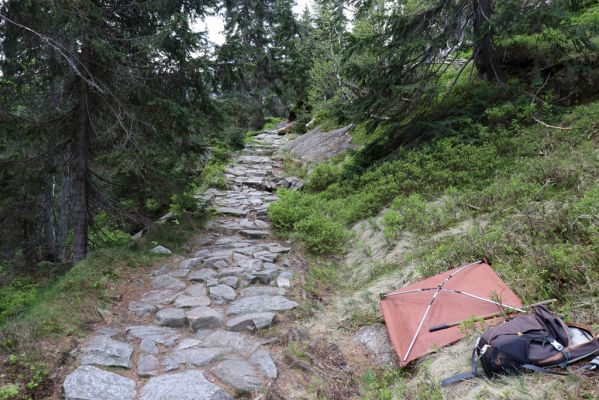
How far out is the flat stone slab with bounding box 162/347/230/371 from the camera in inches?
146

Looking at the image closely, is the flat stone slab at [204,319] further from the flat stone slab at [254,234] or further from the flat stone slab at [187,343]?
the flat stone slab at [254,234]

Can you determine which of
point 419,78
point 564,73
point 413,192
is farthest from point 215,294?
point 564,73

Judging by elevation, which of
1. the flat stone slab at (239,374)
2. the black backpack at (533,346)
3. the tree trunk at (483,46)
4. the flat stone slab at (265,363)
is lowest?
the flat stone slab at (265,363)

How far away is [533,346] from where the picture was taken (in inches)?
101

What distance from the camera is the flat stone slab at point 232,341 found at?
4.09m

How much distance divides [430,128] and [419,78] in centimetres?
130

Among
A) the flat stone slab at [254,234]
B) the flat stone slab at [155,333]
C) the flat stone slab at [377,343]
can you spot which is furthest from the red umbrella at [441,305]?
the flat stone slab at [254,234]

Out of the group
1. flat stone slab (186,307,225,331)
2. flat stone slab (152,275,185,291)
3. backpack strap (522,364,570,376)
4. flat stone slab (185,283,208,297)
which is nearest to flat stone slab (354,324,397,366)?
backpack strap (522,364,570,376)

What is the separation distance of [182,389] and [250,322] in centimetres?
138

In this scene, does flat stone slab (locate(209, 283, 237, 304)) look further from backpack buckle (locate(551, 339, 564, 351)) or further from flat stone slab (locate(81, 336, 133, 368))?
backpack buckle (locate(551, 339, 564, 351))

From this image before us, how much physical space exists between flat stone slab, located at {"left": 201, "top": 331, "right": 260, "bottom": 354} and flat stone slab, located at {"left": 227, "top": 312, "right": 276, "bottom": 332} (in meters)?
0.10

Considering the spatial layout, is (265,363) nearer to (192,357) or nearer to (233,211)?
(192,357)

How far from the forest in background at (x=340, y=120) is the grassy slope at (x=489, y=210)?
29 millimetres

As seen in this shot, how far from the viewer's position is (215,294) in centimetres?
539
